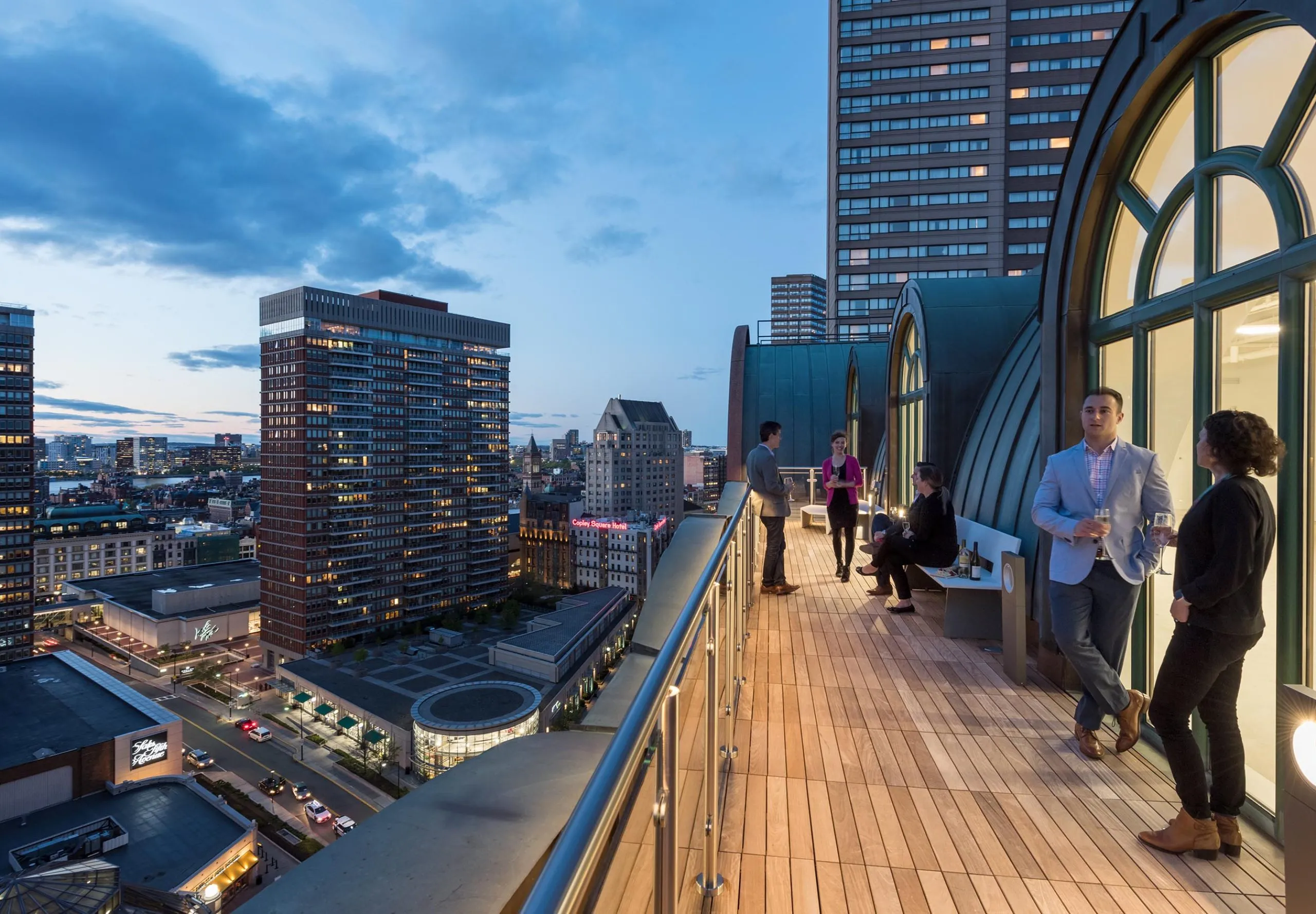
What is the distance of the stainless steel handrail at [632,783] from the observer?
0.80 m

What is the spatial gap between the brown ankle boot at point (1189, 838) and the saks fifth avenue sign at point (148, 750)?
49002 millimetres

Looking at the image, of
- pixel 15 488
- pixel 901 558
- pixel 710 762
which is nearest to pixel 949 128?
pixel 901 558

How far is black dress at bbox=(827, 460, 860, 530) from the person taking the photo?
794cm

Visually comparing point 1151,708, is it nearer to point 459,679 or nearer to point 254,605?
point 459,679

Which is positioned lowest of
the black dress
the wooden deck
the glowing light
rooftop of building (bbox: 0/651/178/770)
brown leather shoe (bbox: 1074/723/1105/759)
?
rooftop of building (bbox: 0/651/178/770)

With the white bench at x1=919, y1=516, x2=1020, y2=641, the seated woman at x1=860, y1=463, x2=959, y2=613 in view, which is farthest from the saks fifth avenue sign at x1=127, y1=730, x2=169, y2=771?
the white bench at x1=919, y1=516, x2=1020, y2=641

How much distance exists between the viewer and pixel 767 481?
23.6ft

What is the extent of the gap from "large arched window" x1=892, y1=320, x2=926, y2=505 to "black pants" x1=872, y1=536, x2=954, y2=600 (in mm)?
3731

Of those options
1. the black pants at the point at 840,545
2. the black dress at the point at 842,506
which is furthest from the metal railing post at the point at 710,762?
the black pants at the point at 840,545

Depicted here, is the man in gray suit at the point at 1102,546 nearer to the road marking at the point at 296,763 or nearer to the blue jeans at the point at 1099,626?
the blue jeans at the point at 1099,626

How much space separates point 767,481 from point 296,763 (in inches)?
2085

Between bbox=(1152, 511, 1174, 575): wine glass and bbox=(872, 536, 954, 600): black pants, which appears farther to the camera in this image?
bbox=(872, 536, 954, 600): black pants

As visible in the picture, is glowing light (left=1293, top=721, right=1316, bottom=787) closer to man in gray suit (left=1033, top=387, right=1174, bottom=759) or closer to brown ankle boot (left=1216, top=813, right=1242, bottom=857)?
brown ankle boot (left=1216, top=813, right=1242, bottom=857)

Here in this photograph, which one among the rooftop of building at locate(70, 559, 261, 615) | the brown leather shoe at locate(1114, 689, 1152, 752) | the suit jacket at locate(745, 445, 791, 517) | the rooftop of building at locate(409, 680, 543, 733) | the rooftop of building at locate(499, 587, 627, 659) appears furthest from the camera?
the rooftop of building at locate(70, 559, 261, 615)
